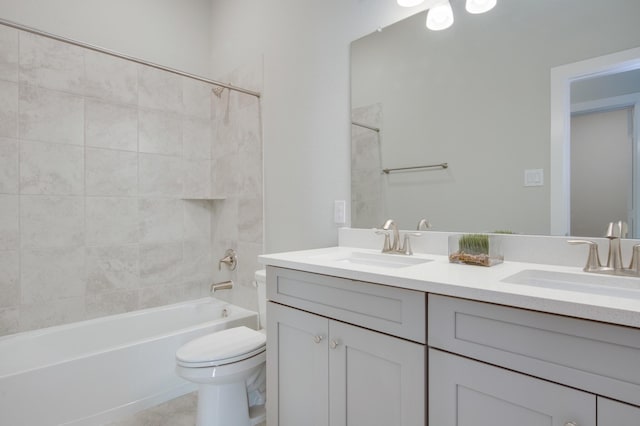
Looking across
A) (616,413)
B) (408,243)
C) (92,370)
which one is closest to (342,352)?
(408,243)

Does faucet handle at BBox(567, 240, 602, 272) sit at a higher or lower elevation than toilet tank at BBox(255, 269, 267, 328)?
higher

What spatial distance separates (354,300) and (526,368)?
514mm

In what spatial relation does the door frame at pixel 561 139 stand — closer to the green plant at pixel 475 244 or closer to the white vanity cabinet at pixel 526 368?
the green plant at pixel 475 244

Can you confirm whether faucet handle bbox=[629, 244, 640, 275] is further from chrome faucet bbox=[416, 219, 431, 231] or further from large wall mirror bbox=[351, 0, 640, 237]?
chrome faucet bbox=[416, 219, 431, 231]

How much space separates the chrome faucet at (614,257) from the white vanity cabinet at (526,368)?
17.8 inches

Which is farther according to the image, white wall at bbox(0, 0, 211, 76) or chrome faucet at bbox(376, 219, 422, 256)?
white wall at bbox(0, 0, 211, 76)

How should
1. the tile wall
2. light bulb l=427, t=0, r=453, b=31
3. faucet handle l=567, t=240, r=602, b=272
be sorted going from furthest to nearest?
the tile wall < light bulb l=427, t=0, r=453, b=31 < faucet handle l=567, t=240, r=602, b=272

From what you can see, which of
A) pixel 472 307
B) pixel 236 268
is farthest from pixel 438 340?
pixel 236 268

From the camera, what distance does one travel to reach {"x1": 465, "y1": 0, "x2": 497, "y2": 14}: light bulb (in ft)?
4.74

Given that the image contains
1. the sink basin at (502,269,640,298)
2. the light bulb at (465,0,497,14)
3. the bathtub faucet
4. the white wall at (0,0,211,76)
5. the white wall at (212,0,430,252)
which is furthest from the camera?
the bathtub faucet

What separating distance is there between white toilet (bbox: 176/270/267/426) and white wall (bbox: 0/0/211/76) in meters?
2.07

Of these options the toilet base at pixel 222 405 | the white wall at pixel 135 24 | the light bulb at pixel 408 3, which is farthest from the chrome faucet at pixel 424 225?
the white wall at pixel 135 24

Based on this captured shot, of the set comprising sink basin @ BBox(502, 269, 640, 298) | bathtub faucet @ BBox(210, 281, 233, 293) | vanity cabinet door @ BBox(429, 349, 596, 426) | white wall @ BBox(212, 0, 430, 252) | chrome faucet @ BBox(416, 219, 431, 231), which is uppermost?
white wall @ BBox(212, 0, 430, 252)

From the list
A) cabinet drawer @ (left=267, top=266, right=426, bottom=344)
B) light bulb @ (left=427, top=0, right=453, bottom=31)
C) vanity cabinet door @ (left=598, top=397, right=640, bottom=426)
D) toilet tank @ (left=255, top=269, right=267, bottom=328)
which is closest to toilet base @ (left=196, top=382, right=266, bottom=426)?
toilet tank @ (left=255, top=269, right=267, bottom=328)
